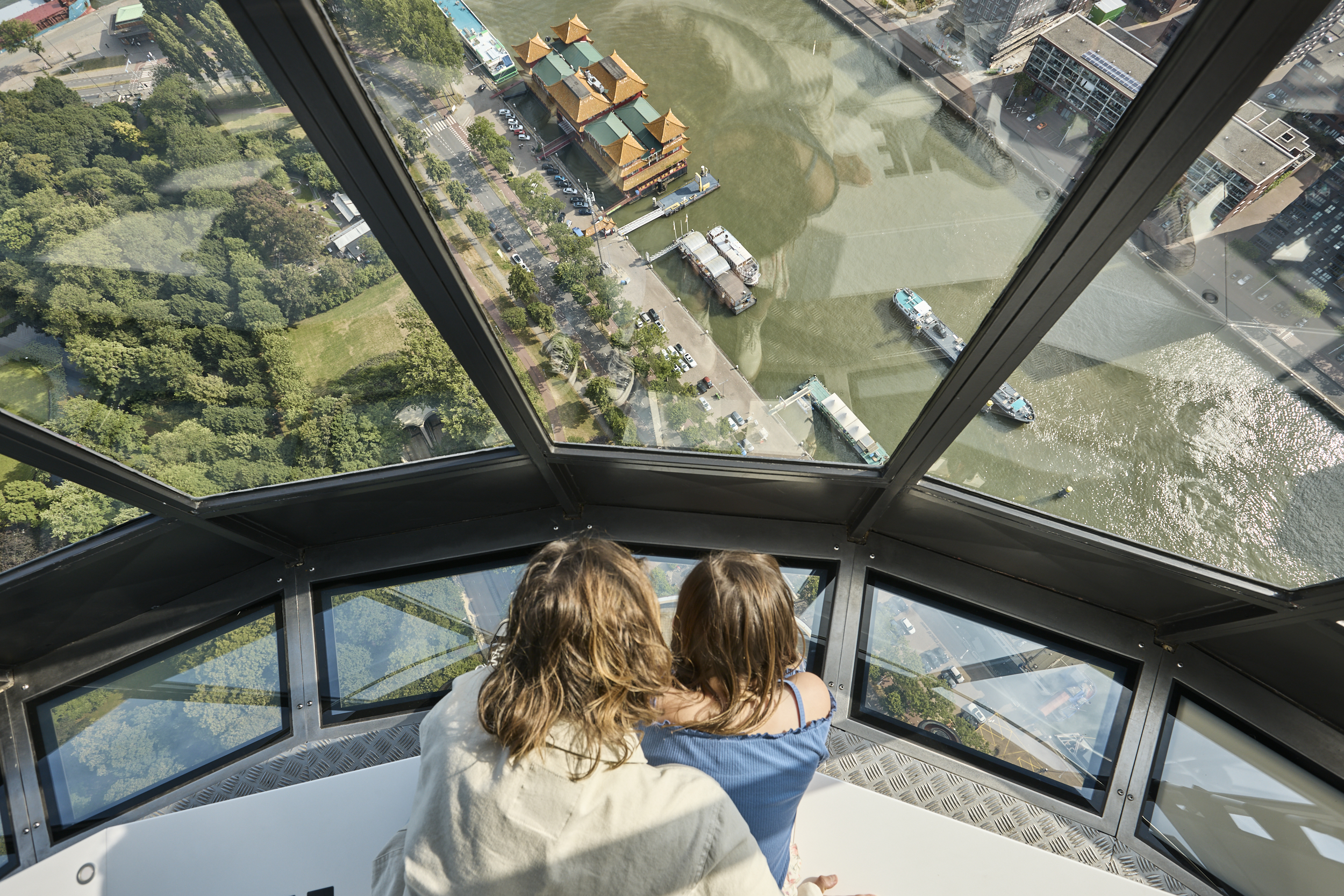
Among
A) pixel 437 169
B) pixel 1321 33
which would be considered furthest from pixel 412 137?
pixel 1321 33

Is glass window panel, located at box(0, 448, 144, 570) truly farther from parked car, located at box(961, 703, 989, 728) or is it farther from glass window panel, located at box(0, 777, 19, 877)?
parked car, located at box(961, 703, 989, 728)

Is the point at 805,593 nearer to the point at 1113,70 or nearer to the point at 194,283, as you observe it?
the point at 1113,70

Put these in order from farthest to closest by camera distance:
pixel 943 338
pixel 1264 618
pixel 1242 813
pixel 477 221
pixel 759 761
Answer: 1. pixel 1242 813
2. pixel 1264 618
3. pixel 943 338
4. pixel 477 221
5. pixel 759 761

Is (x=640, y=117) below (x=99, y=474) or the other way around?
the other way around

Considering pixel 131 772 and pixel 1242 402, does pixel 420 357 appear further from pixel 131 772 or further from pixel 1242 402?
pixel 1242 402

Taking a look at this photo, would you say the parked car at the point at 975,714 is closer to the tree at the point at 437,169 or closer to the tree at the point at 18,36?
the tree at the point at 437,169

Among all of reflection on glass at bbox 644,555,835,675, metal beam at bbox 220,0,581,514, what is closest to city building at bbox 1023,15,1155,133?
metal beam at bbox 220,0,581,514
